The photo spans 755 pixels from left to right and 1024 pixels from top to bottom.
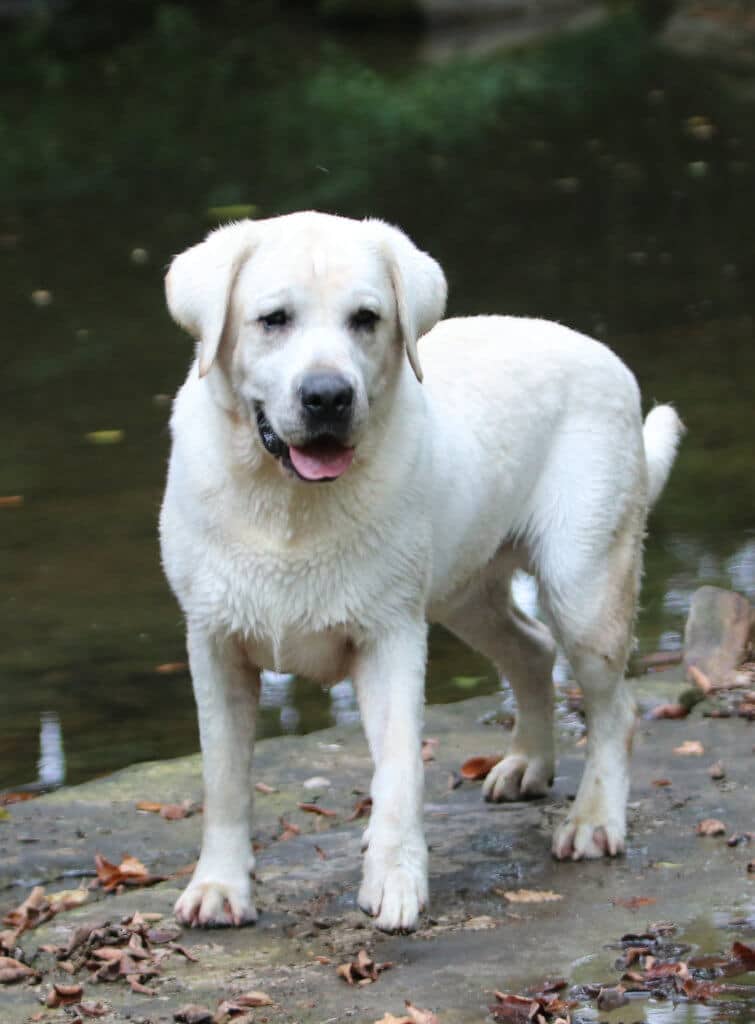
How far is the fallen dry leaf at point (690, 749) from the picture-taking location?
552cm

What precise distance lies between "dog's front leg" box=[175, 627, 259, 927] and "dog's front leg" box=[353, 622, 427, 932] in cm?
31

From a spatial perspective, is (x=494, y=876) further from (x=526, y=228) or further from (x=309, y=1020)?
(x=526, y=228)

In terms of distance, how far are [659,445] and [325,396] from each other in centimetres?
187

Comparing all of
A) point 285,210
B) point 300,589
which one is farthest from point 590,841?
point 285,210

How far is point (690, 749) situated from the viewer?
5539mm

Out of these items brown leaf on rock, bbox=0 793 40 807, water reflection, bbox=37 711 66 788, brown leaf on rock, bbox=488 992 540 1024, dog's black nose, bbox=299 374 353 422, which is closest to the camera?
brown leaf on rock, bbox=488 992 540 1024

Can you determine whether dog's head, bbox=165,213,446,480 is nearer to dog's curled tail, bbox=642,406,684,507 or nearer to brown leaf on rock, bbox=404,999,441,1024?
brown leaf on rock, bbox=404,999,441,1024

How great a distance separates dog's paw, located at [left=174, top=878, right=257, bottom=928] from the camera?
4.39m

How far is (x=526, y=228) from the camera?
43.4 ft

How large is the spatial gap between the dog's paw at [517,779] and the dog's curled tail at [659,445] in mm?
850

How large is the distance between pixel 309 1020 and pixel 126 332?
7549 mm

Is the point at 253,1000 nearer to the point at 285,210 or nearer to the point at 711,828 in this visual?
the point at 711,828

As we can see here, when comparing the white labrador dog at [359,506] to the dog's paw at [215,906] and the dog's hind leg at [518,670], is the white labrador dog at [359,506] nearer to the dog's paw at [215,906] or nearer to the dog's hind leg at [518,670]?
the dog's paw at [215,906]

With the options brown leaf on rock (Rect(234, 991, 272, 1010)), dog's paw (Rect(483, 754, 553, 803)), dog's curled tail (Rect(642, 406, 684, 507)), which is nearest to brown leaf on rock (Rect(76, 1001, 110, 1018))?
brown leaf on rock (Rect(234, 991, 272, 1010))
